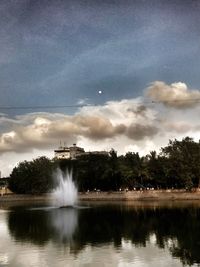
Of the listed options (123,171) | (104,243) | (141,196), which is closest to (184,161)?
(141,196)

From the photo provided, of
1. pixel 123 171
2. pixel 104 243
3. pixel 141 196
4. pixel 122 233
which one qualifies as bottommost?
pixel 104 243

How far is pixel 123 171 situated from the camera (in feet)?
346

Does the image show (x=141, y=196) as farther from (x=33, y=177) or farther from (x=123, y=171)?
(x=33, y=177)

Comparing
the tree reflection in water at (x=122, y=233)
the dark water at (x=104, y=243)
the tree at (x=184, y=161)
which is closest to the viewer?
the dark water at (x=104, y=243)

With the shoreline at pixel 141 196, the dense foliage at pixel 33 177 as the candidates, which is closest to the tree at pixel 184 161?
the shoreline at pixel 141 196

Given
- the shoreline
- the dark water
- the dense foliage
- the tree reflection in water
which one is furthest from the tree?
the dark water

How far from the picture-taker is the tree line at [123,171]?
95500 millimetres

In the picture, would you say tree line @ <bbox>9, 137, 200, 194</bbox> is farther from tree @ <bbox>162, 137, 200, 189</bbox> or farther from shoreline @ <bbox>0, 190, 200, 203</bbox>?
shoreline @ <bbox>0, 190, 200, 203</bbox>

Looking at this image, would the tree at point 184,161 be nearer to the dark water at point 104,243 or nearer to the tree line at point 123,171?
the tree line at point 123,171

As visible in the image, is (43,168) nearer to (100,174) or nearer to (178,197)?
(100,174)

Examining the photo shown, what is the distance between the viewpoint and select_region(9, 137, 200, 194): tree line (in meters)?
95.5

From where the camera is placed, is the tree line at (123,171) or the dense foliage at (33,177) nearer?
the tree line at (123,171)

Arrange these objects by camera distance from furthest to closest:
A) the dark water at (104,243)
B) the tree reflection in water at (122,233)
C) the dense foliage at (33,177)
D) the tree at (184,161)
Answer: the dense foliage at (33,177)
the tree at (184,161)
the tree reflection in water at (122,233)
the dark water at (104,243)

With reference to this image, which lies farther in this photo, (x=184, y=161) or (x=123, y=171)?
(x=123, y=171)
